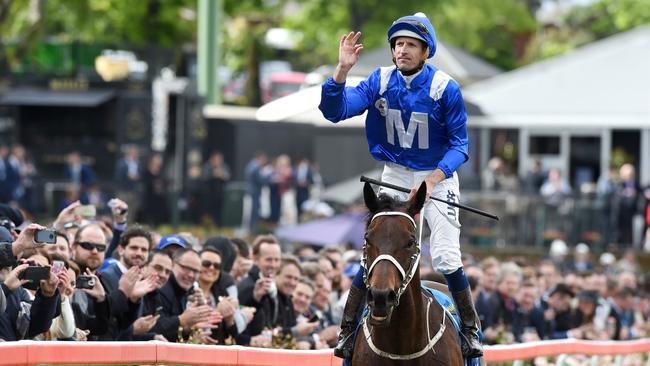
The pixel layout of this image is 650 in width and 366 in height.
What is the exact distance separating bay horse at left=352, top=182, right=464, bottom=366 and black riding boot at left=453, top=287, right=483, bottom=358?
0.54 ft

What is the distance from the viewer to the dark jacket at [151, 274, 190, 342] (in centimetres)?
928

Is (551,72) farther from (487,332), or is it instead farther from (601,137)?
(487,332)

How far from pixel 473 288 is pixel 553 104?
68.0 ft

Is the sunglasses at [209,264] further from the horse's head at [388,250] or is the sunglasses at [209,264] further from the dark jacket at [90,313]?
the horse's head at [388,250]

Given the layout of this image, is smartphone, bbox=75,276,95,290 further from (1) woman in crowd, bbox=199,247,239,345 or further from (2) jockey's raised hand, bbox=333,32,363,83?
(2) jockey's raised hand, bbox=333,32,363,83

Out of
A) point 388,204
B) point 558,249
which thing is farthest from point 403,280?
point 558,249

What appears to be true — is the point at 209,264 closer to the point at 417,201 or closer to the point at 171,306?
the point at 171,306

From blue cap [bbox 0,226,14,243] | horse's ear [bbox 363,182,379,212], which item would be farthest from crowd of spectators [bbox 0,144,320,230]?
horse's ear [bbox 363,182,379,212]

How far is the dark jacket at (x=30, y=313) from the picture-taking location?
7.95m

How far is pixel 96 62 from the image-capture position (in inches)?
1209

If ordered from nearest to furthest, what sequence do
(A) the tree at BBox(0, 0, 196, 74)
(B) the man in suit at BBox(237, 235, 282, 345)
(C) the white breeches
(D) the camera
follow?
(C) the white breeches, (D) the camera, (B) the man in suit at BBox(237, 235, 282, 345), (A) the tree at BBox(0, 0, 196, 74)

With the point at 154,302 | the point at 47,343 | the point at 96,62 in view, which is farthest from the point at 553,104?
the point at 47,343

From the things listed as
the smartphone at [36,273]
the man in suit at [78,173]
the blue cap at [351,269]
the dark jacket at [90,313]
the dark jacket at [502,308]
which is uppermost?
the man in suit at [78,173]

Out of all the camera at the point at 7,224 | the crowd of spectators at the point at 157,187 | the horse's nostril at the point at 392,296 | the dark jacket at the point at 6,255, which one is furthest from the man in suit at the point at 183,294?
the crowd of spectators at the point at 157,187
